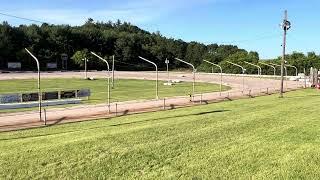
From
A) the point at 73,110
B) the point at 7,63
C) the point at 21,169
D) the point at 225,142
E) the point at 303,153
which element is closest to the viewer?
the point at 21,169

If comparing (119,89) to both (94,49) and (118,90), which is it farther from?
(94,49)

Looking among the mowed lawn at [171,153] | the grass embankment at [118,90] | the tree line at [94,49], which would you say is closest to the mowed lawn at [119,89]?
the grass embankment at [118,90]

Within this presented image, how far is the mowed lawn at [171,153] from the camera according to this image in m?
12.3

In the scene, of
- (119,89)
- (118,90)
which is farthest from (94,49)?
(118,90)

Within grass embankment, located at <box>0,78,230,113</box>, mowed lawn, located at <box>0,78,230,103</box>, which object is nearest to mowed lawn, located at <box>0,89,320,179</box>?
grass embankment, located at <box>0,78,230,113</box>

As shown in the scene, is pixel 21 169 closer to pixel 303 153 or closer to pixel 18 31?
pixel 303 153

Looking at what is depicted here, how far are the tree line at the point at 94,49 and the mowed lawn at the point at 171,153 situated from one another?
97189 mm

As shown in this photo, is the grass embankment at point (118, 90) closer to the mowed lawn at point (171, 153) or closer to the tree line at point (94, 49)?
the mowed lawn at point (171, 153)

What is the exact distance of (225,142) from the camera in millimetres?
16516

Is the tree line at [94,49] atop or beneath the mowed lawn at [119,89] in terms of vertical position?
atop

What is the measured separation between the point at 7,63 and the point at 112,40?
43.9m

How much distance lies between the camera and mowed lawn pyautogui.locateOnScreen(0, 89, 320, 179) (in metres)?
12.3

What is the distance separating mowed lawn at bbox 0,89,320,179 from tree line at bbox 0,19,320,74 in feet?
319

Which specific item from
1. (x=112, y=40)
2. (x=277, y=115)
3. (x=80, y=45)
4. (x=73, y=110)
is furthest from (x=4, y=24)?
(x=277, y=115)
